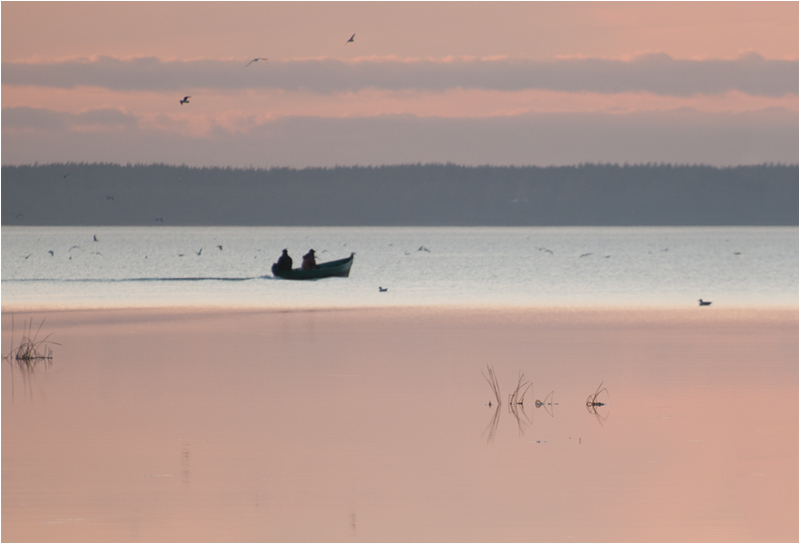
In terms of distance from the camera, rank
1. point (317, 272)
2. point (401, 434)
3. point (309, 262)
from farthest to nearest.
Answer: point (317, 272) < point (309, 262) < point (401, 434)

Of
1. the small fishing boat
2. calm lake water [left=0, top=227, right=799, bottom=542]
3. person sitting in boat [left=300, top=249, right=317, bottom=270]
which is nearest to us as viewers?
calm lake water [left=0, top=227, right=799, bottom=542]

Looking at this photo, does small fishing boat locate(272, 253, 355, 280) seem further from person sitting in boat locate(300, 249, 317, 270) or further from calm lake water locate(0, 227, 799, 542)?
calm lake water locate(0, 227, 799, 542)

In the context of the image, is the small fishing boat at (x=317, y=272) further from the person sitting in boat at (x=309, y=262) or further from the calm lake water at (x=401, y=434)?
the calm lake water at (x=401, y=434)

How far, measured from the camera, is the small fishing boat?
43625mm

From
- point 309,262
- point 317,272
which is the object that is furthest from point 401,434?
point 317,272

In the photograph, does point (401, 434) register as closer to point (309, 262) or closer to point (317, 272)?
point (309, 262)

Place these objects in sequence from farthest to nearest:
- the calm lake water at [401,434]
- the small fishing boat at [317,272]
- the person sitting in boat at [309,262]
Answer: the small fishing boat at [317,272], the person sitting in boat at [309,262], the calm lake water at [401,434]

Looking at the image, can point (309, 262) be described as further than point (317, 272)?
No

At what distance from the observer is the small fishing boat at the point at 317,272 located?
43.6 metres

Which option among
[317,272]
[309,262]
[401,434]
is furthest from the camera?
[317,272]

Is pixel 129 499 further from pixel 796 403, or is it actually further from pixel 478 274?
pixel 478 274

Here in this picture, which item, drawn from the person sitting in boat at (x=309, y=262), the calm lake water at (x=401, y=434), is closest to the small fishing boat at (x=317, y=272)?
the person sitting in boat at (x=309, y=262)

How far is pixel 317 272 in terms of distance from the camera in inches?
1758

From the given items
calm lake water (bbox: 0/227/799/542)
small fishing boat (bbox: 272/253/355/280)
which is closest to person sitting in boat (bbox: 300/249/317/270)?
small fishing boat (bbox: 272/253/355/280)
